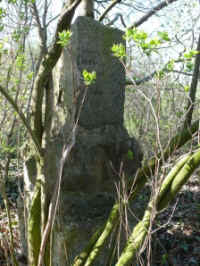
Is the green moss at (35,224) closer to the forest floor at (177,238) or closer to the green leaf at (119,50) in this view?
the forest floor at (177,238)

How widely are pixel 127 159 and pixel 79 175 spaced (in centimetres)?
52

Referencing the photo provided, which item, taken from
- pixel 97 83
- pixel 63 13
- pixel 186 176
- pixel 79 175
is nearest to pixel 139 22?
pixel 97 83

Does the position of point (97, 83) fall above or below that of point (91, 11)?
below

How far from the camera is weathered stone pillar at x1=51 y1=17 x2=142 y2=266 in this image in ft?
8.54

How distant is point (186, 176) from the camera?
1.73 metres

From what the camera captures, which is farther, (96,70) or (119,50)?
(96,70)

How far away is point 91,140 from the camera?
8.85 feet

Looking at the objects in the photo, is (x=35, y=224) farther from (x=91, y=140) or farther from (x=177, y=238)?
(x=177, y=238)

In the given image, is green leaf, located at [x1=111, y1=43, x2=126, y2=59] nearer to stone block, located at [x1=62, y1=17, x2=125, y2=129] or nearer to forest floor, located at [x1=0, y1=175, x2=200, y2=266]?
stone block, located at [x1=62, y1=17, x2=125, y2=129]

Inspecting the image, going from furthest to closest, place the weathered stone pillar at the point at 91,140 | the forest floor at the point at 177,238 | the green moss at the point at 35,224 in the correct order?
the forest floor at the point at 177,238
the weathered stone pillar at the point at 91,140
the green moss at the point at 35,224

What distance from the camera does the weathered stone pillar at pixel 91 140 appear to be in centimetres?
260

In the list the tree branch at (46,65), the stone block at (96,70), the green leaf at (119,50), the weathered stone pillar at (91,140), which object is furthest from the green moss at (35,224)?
the green leaf at (119,50)

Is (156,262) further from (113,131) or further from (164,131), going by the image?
(164,131)

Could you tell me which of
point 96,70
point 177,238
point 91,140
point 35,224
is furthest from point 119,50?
point 177,238
